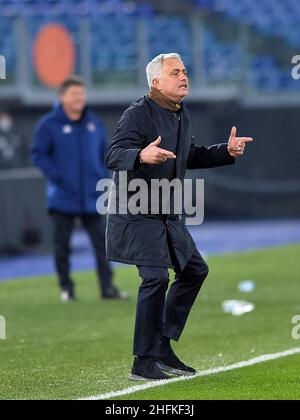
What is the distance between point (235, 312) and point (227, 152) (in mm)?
3969

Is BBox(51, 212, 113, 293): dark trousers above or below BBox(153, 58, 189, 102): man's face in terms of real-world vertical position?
below

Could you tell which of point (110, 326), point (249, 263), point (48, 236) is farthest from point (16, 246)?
point (110, 326)

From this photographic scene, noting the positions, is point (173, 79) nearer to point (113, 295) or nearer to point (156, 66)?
point (156, 66)

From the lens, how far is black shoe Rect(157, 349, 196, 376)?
23.9 feet

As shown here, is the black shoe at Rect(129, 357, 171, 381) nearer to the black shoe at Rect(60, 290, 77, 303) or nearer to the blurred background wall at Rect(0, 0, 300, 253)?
the black shoe at Rect(60, 290, 77, 303)

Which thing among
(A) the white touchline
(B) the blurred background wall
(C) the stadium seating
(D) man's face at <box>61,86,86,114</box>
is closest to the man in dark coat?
(A) the white touchline

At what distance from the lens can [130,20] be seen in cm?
2320

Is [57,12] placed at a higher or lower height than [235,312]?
→ higher

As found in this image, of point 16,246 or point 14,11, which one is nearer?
point 16,246

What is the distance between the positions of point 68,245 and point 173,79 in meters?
5.49

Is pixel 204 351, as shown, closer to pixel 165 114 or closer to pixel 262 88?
pixel 165 114

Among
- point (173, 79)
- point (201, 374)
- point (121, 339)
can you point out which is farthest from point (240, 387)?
point (121, 339)

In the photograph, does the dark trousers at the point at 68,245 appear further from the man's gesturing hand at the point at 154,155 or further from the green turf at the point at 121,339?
the man's gesturing hand at the point at 154,155

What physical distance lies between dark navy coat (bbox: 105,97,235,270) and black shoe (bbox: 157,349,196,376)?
56 cm
